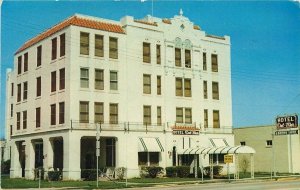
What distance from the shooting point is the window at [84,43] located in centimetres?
4225

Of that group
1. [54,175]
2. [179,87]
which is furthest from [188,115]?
[54,175]

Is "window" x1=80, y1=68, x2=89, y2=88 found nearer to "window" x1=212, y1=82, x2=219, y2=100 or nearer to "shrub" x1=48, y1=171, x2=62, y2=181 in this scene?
"shrub" x1=48, y1=171, x2=62, y2=181

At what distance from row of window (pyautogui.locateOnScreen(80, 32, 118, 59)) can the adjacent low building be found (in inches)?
769

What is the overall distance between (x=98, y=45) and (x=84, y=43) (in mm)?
1452

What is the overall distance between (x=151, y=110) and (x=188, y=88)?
5.26 meters

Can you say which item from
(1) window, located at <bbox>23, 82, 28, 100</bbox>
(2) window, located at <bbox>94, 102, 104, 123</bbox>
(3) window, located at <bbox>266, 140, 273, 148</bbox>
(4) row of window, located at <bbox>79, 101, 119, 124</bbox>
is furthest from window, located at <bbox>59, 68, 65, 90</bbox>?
(3) window, located at <bbox>266, 140, 273, 148</bbox>

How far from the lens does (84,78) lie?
139 ft

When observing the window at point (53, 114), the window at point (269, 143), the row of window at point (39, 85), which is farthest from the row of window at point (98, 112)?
the window at point (269, 143)

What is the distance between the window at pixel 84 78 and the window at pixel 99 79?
92 cm

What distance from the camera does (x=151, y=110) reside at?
45969mm

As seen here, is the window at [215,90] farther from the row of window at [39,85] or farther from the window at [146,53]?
the row of window at [39,85]

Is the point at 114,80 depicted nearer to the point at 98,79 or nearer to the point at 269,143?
the point at 98,79

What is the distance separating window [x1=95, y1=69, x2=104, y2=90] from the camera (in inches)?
1694

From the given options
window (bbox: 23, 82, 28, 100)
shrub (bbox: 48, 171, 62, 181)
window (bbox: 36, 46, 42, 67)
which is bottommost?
shrub (bbox: 48, 171, 62, 181)
